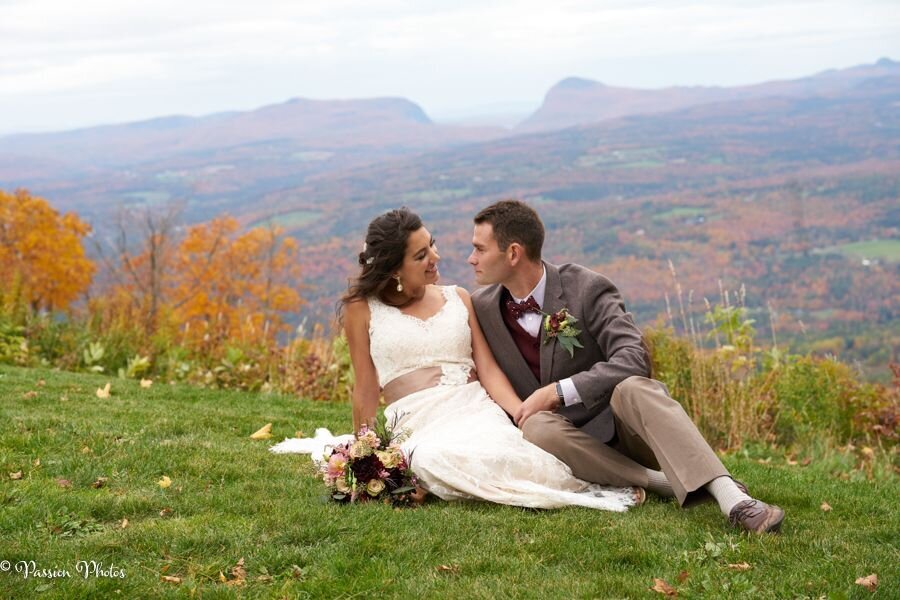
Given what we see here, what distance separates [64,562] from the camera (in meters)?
3.79

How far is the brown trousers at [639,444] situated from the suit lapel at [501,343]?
0.44m

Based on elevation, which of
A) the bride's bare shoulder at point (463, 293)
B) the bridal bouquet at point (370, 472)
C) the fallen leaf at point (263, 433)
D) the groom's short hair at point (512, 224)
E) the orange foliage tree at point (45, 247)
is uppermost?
the groom's short hair at point (512, 224)

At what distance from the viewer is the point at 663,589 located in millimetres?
3635

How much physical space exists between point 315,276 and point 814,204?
2279 inches

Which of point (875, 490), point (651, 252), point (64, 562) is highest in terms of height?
point (64, 562)

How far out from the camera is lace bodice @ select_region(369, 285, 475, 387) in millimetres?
5535

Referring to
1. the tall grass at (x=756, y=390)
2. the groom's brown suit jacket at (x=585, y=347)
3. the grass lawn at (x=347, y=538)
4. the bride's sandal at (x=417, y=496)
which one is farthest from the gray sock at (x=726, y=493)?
the tall grass at (x=756, y=390)

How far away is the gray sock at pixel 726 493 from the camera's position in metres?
4.41

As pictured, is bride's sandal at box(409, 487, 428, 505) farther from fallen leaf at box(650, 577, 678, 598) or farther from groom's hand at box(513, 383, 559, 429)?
fallen leaf at box(650, 577, 678, 598)

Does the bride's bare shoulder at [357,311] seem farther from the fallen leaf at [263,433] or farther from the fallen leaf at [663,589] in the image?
the fallen leaf at [663,589]

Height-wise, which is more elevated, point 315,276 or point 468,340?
point 468,340

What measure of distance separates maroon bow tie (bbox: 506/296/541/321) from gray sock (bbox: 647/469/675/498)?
1090mm

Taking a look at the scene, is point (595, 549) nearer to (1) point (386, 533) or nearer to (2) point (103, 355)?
(1) point (386, 533)

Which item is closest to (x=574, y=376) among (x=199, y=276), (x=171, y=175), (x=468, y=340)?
(x=468, y=340)
